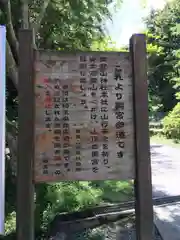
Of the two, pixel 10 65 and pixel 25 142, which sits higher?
pixel 10 65

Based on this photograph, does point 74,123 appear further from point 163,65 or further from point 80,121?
point 163,65

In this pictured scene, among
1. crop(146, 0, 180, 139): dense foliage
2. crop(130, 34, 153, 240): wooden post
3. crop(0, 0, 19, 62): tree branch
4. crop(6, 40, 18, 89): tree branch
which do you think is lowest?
crop(130, 34, 153, 240): wooden post

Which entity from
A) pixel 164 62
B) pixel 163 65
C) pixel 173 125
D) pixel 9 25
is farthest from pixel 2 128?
pixel 164 62

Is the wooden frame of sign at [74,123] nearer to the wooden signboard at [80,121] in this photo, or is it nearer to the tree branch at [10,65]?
the wooden signboard at [80,121]

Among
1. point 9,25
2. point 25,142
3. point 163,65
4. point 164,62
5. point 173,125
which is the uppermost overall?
point 164,62

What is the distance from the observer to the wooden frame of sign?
134 inches

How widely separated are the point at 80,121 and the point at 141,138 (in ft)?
1.83

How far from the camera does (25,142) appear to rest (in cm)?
342

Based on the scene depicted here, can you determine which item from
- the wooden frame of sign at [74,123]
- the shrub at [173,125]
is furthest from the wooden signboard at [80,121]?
the shrub at [173,125]

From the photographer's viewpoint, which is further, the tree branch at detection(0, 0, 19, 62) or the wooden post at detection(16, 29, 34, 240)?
the tree branch at detection(0, 0, 19, 62)

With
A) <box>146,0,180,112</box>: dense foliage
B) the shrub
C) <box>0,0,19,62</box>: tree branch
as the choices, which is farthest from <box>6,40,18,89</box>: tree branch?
<box>146,0,180,112</box>: dense foliage

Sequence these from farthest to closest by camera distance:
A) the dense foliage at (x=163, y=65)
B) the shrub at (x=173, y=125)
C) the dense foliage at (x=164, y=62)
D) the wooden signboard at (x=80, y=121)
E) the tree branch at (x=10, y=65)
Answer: the dense foliage at (x=164, y=62)
the dense foliage at (x=163, y=65)
the shrub at (x=173, y=125)
the tree branch at (x=10, y=65)
the wooden signboard at (x=80, y=121)

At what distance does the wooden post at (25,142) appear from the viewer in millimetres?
3412

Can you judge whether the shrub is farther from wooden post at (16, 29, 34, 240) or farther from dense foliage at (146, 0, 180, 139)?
wooden post at (16, 29, 34, 240)
